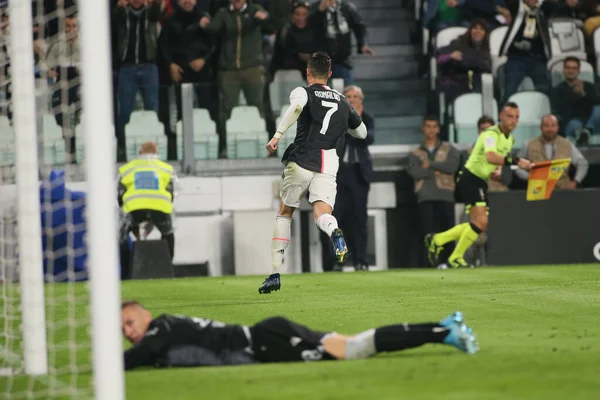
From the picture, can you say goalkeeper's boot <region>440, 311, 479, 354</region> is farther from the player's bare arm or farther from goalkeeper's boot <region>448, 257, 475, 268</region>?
goalkeeper's boot <region>448, 257, 475, 268</region>

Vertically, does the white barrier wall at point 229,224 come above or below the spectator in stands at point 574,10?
below

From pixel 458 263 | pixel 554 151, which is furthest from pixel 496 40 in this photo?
pixel 458 263

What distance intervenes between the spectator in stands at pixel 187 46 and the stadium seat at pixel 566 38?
15.8 feet

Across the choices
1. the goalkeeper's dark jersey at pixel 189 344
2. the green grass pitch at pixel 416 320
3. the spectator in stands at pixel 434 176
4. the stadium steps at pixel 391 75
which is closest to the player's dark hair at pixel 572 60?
the spectator in stands at pixel 434 176

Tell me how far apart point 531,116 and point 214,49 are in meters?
Answer: 4.35

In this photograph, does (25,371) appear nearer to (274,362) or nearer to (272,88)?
(274,362)

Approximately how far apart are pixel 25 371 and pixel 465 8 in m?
12.9

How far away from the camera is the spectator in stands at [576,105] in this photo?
16359mm

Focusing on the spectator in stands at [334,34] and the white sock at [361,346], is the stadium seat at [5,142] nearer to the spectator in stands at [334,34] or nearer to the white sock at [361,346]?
the white sock at [361,346]

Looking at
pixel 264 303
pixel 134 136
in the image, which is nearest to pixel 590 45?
pixel 134 136

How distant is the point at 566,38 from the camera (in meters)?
17.7

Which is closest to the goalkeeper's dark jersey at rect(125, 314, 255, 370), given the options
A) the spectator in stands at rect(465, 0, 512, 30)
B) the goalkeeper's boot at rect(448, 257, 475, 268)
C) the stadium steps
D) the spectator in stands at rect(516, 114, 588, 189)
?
the goalkeeper's boot at rect(448, 257, 475, 268)

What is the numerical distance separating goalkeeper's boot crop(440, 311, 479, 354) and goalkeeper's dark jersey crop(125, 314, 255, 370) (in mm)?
932

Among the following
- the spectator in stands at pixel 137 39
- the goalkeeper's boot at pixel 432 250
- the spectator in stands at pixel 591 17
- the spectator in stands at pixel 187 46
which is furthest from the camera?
the spectator in stands at pixel 591 17
